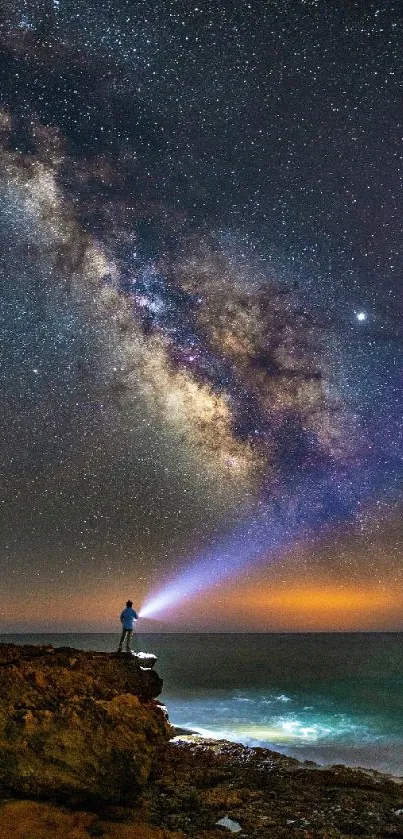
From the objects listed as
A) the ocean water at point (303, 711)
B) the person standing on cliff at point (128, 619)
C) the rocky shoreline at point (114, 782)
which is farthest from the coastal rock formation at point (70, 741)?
the ocean water at point (303, 711)

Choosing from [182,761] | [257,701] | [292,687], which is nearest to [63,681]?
[182,761]

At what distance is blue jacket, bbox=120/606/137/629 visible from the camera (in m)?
17.0

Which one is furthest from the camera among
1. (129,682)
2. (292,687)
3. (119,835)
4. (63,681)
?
(292,687)

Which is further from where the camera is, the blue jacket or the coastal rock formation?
the blue jacket

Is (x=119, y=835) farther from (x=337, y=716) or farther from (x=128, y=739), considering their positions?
(x=337, y=716)

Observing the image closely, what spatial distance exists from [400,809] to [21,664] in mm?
11235

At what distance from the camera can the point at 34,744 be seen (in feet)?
29.7

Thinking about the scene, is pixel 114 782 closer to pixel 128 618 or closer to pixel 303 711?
pixel 128 618

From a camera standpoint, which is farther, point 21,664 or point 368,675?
point 368,675

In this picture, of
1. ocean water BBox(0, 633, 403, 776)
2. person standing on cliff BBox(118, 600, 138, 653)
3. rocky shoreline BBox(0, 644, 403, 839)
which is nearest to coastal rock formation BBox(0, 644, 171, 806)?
rocky shoreline BBox(0, 644, 403, 839)

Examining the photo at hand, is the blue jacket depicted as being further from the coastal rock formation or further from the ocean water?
the ocean water

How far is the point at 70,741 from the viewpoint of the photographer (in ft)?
30.1

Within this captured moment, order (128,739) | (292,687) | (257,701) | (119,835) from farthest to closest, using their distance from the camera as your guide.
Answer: (292,687)
(257,701)
(128,739)
(119,835)

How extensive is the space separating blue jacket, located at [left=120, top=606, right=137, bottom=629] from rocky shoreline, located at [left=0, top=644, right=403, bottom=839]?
8.26ft
